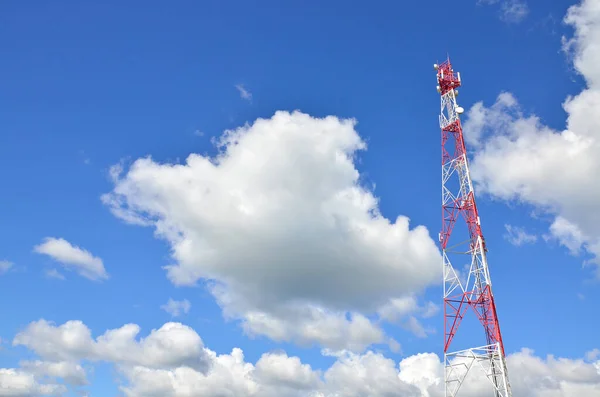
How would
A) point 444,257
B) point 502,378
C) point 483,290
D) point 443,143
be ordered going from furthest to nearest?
point 443,143 < point 444,257 < point 483,290 < point 502,378

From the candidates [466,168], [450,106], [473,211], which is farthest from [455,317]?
[450,106]

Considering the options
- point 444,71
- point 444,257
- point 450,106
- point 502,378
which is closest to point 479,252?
point 444,257

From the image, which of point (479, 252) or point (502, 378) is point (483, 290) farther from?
point (502, 378)

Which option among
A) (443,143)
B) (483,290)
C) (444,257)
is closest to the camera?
(483,290)

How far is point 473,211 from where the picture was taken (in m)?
103

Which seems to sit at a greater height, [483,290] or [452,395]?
[483,290]

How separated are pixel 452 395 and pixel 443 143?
48.1 m

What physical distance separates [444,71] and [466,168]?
74.6 ft

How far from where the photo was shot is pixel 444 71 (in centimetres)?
11594

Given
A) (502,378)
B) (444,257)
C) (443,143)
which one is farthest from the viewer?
(443,143)

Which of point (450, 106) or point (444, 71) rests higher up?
point (444, 71)

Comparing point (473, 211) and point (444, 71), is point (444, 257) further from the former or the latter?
point (444, 71)

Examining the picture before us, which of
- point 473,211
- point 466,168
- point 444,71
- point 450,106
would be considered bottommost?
point 473,211

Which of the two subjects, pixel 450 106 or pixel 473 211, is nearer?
pixel 473 211
